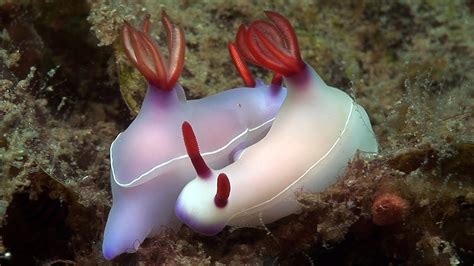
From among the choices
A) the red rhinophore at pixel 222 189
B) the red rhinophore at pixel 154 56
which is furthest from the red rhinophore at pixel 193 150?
the red rhinophore at pixel 154 56

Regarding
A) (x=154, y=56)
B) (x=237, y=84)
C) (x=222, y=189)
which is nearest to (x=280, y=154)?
(x=222, y=189)

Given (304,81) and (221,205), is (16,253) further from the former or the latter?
(304,81)

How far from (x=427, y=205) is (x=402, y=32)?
2.38 m

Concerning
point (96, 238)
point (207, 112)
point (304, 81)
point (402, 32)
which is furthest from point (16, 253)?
point (402, 32)

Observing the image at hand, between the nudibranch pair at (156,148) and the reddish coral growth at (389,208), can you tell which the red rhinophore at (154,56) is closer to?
the nudibranch pair at (156,148)

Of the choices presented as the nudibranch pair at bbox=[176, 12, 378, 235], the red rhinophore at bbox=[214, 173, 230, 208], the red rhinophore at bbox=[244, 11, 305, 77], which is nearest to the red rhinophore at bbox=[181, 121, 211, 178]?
the nudibranch pair at bbox=[176, 12, 378, 235]

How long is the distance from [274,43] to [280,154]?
516mm

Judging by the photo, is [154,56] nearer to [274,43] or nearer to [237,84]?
[274,43]

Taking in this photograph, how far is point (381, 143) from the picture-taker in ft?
9.72

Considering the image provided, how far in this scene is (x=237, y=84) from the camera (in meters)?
3.76

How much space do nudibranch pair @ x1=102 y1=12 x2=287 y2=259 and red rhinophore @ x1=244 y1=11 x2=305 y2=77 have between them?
35 cm

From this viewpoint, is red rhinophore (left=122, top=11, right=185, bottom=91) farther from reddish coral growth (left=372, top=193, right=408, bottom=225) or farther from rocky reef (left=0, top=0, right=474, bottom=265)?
reddish coral growth (left=372, top=193, right=408, bottom=225)

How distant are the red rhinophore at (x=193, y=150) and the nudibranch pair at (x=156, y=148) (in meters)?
0.15

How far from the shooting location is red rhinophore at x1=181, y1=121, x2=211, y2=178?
7.53 feet
